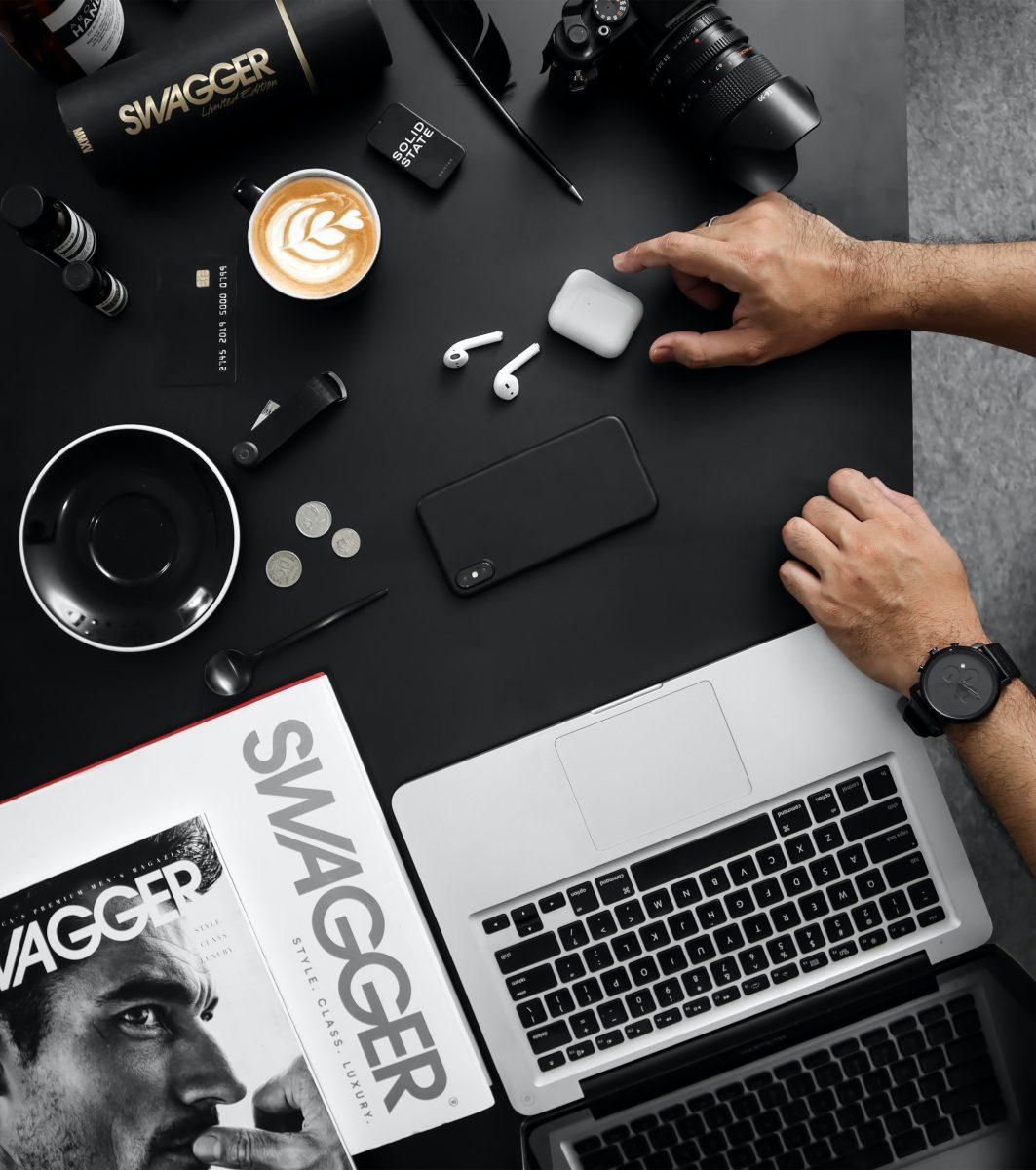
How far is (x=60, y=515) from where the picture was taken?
0.86 m

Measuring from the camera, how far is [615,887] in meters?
0.85

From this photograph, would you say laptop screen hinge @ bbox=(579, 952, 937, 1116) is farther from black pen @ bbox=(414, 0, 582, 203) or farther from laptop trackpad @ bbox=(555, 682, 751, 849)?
black pen @ bbox=(414, 0, 582, 203)

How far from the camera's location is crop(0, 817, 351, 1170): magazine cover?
33.5 inches

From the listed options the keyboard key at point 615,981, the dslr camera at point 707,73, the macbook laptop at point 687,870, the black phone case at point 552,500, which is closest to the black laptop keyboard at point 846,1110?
the macbook laptop at point 687,870

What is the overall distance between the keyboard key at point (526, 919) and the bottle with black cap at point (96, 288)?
0.68 meters

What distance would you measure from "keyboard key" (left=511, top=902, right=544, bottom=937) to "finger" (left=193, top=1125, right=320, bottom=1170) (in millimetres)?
281

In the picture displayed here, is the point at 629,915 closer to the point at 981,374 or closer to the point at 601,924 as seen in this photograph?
the point at 601,924

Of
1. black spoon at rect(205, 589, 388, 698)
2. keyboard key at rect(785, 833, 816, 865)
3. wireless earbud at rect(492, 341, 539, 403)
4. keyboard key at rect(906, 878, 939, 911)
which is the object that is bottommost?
keyboard key at rect(906, 878, 939, 911)

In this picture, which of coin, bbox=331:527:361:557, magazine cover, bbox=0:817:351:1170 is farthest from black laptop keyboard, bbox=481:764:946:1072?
coin, bbox=331:527:361:557

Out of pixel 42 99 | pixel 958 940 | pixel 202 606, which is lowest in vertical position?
pixel 958 940

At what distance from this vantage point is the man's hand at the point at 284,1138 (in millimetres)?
854

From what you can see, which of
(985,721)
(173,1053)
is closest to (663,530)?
(985,721)

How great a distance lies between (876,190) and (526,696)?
579 millimetres

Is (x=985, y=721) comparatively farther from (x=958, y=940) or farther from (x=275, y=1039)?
(x=275, y=1039)
